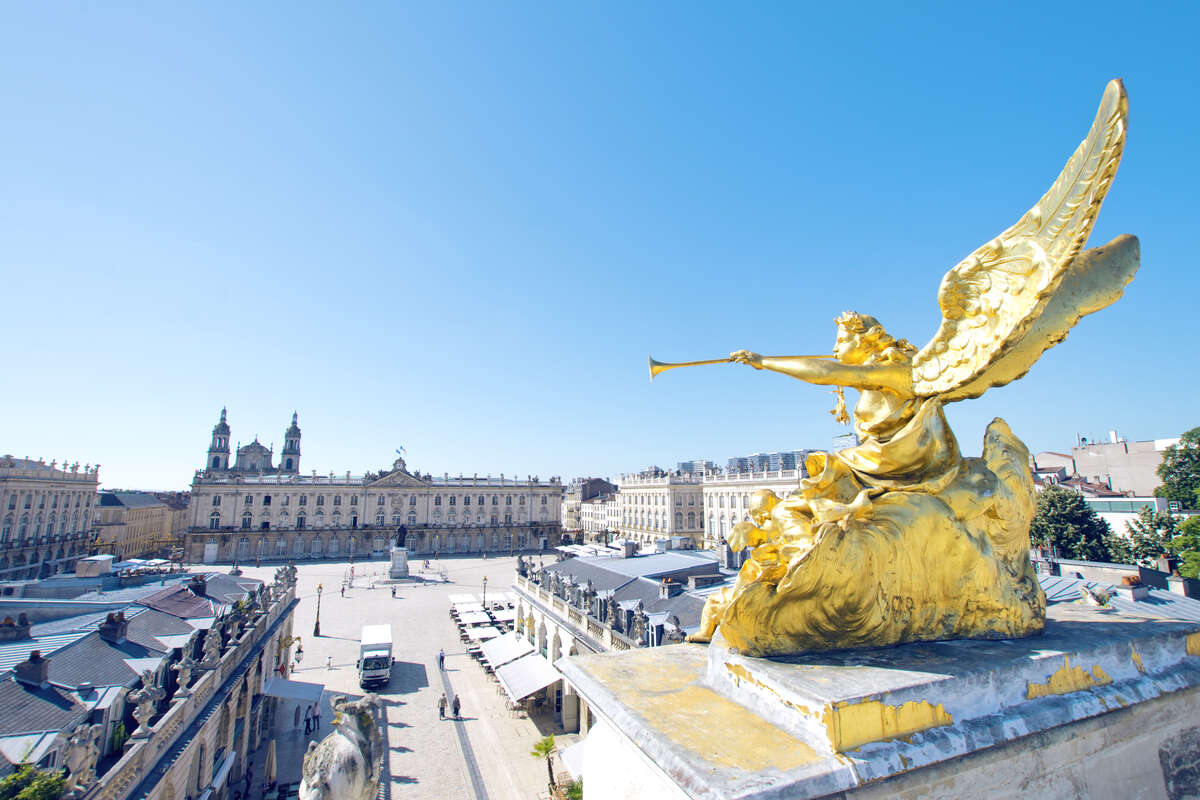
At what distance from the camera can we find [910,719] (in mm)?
5230

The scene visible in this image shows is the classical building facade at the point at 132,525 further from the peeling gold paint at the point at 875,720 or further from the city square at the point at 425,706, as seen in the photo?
the peeling gold paint at the point at 875,720

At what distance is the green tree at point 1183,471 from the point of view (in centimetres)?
3938

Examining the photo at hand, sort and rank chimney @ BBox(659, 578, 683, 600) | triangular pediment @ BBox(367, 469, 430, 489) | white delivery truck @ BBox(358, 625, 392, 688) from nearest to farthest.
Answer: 1. chimney @ BBox(659, 578, 683, 600)
2. white delivery truck @ BBox(358, 625, 392, 688)
3. triangular pediment @ BBox(367, 469, 430, 489)

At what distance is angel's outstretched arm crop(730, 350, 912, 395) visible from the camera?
7.19m

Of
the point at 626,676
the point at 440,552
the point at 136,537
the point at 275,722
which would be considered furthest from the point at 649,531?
the point at 626,676

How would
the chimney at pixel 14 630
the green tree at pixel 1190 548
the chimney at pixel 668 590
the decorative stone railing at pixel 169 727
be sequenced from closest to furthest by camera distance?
the decorative stone railing at pixel 169 727
the chimney at pixel 14 630
the chimney at pixel 668 590
the green tree at pixel 1190 548

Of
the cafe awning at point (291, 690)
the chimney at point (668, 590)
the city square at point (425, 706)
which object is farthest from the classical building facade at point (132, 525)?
the chimney at point (668, 590)

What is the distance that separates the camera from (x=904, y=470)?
7.15 metres

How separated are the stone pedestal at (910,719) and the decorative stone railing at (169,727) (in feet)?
27.8

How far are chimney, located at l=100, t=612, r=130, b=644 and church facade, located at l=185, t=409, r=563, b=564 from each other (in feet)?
215

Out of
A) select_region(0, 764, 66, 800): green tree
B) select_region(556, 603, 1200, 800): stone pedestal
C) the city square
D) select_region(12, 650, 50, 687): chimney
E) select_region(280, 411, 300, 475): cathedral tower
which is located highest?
select_region(280, 411, 300, 475): cathedral tower

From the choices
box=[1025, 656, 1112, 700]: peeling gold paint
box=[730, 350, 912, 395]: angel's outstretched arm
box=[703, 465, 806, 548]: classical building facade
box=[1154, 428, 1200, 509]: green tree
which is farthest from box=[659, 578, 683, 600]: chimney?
box=[703, 465, 806, 548]: classical building facade

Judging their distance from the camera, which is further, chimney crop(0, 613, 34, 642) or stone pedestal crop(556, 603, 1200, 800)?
chimney crop(0, 613, 34, 642)

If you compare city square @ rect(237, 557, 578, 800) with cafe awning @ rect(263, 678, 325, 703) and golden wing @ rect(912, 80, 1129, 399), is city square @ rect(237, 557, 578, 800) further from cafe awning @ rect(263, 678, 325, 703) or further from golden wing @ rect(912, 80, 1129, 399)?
golden wing @ rect(912, 80, 1129, 399)
